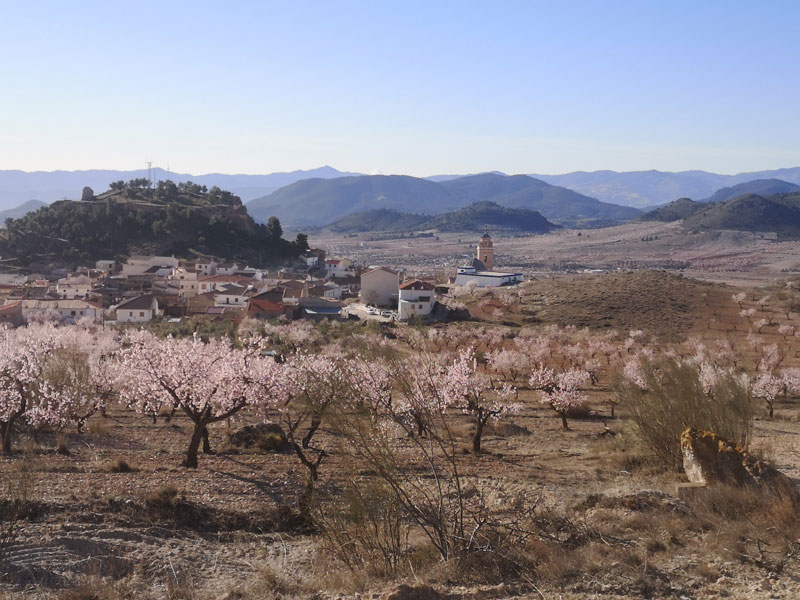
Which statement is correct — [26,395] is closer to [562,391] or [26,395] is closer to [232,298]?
[562,391]

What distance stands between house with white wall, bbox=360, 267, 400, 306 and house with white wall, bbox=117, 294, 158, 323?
18001 mm

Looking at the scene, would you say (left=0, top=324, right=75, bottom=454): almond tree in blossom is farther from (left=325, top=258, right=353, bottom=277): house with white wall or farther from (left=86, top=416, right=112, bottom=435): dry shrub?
(left=325, top=258, right=353, bottom=277): house with white wall

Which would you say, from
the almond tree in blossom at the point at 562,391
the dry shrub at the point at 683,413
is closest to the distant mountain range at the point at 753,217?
the almond tree in blossom at the point at 562,391

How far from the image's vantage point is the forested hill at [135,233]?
252ft

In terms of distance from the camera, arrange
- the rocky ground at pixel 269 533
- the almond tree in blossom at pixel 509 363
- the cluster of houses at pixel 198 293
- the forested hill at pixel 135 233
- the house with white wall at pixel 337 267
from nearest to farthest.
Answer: the rocky ground at pixel 269 533 < the almond tree in blossom at pixel 509 363 < the cluster of houses at pixel 198 293 < the forested hill at pixel 135 233 < the house with white wall at pixel 337 267

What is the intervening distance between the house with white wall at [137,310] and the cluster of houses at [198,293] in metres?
0.07

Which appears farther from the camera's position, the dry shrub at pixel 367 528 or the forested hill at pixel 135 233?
the forested hill at pixel 135 233

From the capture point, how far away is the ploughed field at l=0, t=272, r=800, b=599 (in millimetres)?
7879

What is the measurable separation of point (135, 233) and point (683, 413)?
3101 inches

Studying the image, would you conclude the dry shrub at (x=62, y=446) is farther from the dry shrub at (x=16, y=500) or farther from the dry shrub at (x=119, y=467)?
the dry shrub at (x=16, y=500)

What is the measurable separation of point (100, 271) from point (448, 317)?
3683cm

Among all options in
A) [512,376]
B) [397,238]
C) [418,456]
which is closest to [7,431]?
[418,456]

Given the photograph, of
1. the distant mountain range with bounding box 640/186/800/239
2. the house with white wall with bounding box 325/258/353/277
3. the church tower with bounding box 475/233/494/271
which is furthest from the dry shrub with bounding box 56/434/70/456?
the distant mountain range with bounding box 640/186/800/239

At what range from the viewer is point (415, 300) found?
173 ft
